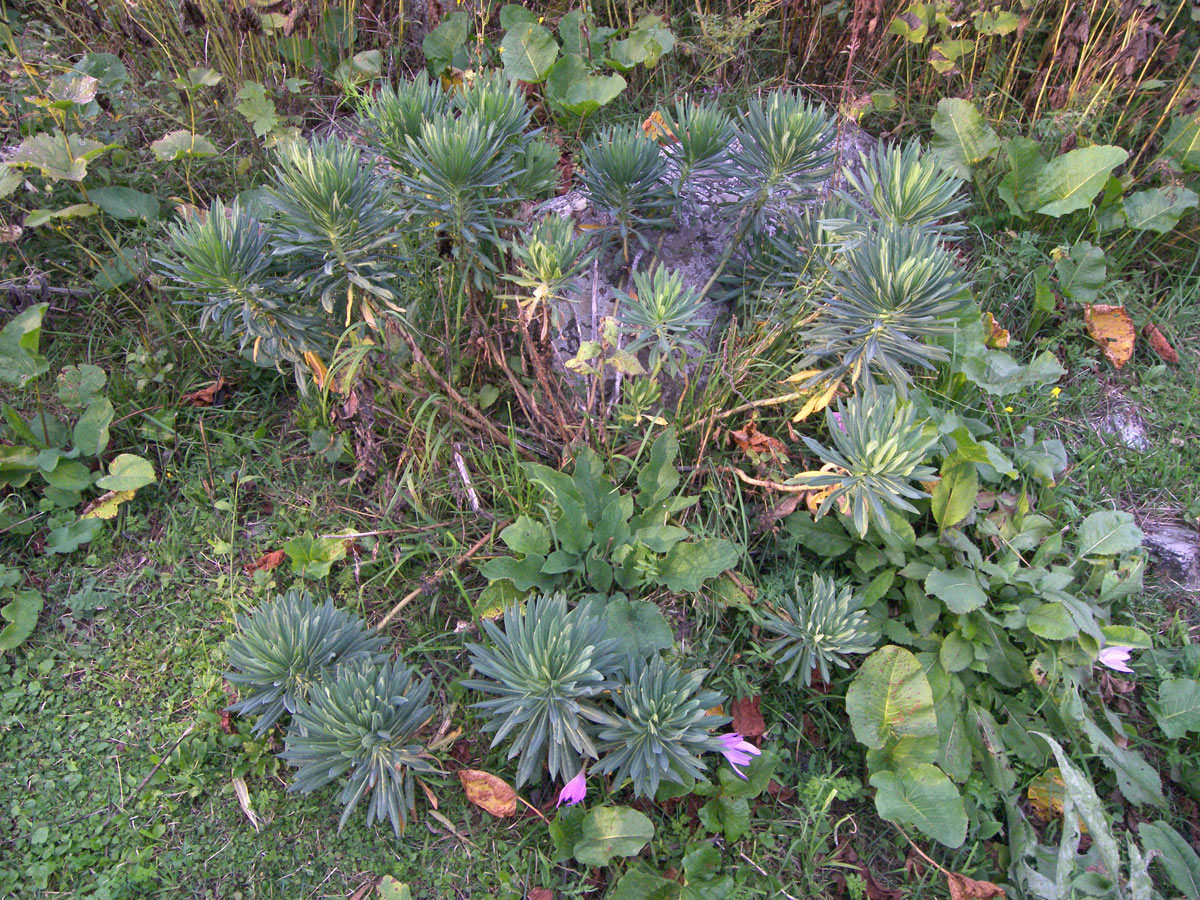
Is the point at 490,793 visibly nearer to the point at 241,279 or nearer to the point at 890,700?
the point at 890,700

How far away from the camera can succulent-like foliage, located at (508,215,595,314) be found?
215 cm

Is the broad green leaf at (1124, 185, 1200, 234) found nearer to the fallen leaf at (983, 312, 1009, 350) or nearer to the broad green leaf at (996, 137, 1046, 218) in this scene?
the broad green leaf at (996, 137, 1046, 218)

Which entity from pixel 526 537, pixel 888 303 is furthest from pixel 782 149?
pixel 526 537

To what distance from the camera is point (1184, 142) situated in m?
3.23

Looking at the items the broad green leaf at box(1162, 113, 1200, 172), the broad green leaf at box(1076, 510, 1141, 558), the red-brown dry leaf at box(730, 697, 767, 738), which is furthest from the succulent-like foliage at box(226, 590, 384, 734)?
the broad green leaf at box(1162, 113, 1200, 172)

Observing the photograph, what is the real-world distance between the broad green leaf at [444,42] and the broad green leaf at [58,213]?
143 cm

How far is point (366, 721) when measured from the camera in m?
1.86

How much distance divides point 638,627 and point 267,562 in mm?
1206

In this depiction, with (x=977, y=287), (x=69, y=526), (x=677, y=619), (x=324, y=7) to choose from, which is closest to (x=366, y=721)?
(x=677, y=619)

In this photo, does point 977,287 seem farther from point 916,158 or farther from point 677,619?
point 677,619

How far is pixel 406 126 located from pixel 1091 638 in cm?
248

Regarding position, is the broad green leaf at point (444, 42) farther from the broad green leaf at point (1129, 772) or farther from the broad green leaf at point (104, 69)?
the broad green leaf at point (1129, 772)

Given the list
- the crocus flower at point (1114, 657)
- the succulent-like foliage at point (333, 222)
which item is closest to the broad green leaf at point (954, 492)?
the crocus flower at point (1114, 657)

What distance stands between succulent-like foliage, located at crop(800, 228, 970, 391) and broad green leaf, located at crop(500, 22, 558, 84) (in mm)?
1528
